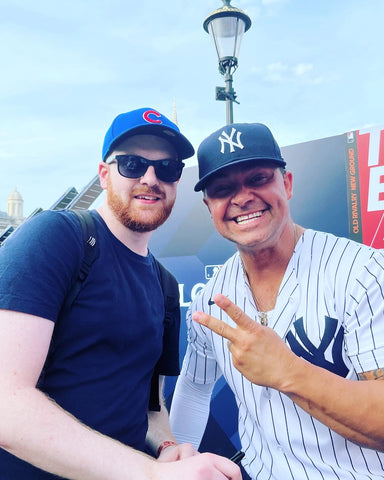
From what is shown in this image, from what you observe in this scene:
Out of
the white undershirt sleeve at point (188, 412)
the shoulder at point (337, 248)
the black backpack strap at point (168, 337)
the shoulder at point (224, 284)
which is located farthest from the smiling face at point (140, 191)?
the white undershirt sleeve at point (188, 412)

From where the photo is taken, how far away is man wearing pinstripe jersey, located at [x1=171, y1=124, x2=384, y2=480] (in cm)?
156

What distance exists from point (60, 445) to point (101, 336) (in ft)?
1.80

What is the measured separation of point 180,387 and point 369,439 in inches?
53.7

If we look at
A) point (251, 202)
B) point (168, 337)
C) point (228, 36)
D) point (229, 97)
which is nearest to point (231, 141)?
point (251, 202)

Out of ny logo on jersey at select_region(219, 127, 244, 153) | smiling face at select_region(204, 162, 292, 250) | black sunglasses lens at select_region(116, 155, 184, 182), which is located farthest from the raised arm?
black sunglasses lens at select_region(116, 155, 184, 182)

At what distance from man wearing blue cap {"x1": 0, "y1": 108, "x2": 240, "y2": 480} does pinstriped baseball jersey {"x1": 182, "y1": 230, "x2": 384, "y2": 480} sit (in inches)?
17.4

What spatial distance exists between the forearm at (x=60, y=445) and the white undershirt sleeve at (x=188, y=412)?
4.15 feet

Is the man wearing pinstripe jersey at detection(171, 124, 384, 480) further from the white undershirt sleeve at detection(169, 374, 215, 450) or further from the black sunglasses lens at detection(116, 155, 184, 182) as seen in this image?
the white undershirt sleeve at detection(169, 374, 215, 450)

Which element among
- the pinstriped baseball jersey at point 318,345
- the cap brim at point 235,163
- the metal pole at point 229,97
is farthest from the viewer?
the metal pole at point 229,97

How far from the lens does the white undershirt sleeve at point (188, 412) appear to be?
263 cm

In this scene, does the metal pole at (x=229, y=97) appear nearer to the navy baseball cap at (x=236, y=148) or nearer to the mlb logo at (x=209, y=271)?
the mlb logo at (x=209, y=271)

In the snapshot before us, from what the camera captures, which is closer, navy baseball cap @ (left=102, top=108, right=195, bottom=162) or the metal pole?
navy baseball cap @ (left=102, top=108, right=195, bottom=162)

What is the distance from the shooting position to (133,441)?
200cm

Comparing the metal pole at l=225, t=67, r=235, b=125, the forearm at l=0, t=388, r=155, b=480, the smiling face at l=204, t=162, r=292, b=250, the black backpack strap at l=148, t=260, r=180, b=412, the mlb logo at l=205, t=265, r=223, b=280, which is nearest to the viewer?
the forearm at l=0, t=388, r=155, b=480
